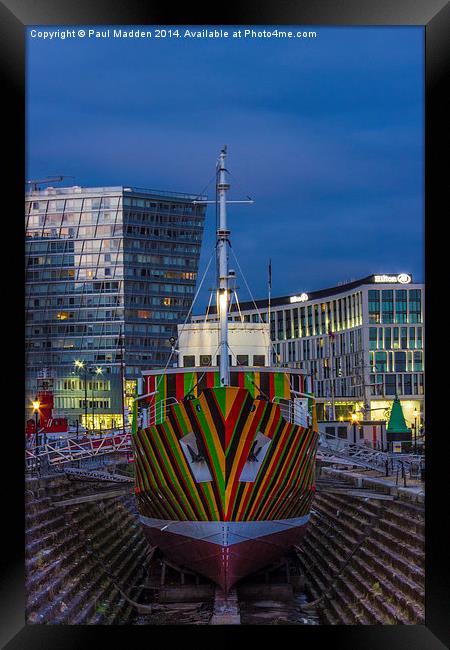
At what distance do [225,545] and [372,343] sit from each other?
85.2ft

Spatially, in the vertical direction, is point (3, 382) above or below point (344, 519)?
above

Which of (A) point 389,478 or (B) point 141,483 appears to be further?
(A) point 389,478

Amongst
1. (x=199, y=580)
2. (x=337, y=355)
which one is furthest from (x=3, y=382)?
(x=337, y=355)

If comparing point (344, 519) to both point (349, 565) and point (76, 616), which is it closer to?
point (349, 565)

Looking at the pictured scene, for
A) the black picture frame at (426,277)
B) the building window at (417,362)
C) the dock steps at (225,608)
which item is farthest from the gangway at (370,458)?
the black picture frame at (426,277)

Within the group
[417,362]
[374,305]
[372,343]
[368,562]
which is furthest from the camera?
[374,305]

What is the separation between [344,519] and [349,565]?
14.3 feet

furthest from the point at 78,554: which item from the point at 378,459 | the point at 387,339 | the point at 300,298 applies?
the point at 300,298

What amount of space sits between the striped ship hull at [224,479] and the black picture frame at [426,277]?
5.36 m

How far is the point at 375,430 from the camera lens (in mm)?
30797

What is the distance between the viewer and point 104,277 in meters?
56.4

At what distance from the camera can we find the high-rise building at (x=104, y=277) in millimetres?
55312

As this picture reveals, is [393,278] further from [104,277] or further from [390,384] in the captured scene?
[104,277]

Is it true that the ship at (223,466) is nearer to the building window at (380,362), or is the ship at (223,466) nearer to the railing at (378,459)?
the railing at (378,459)
